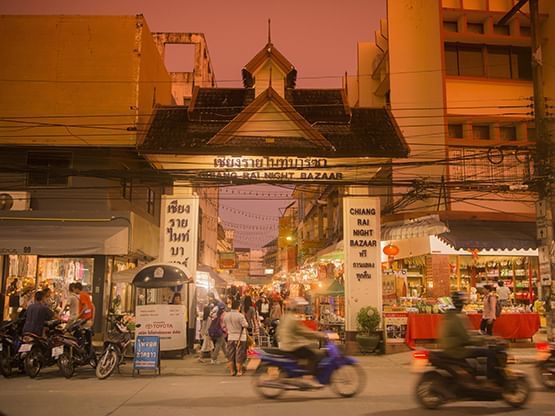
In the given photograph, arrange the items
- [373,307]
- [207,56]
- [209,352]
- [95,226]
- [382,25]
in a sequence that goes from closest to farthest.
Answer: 1. [209,352]
2. [373,307]
3. [95,226]
4. [382,25]
5. [207,56]

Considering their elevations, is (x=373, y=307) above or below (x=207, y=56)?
below

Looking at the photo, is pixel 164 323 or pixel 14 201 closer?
pixel 164 323

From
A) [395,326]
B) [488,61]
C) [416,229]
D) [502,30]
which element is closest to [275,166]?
[416,229]

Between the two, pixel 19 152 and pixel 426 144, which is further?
pixel 426 144

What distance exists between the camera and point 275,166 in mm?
18359

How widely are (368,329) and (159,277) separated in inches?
254

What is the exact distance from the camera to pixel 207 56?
4216 cm

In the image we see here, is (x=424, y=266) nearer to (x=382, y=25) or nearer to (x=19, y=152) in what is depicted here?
(x=382, y=25)

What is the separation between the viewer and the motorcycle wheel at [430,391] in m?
8.88

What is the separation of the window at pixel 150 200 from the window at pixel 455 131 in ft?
43.6

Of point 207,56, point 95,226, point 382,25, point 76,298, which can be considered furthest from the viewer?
point 207,56

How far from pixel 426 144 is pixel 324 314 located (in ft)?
25.2

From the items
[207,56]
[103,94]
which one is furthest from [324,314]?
[207,56]

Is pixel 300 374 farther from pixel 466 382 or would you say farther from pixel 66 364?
pixel 66 364
